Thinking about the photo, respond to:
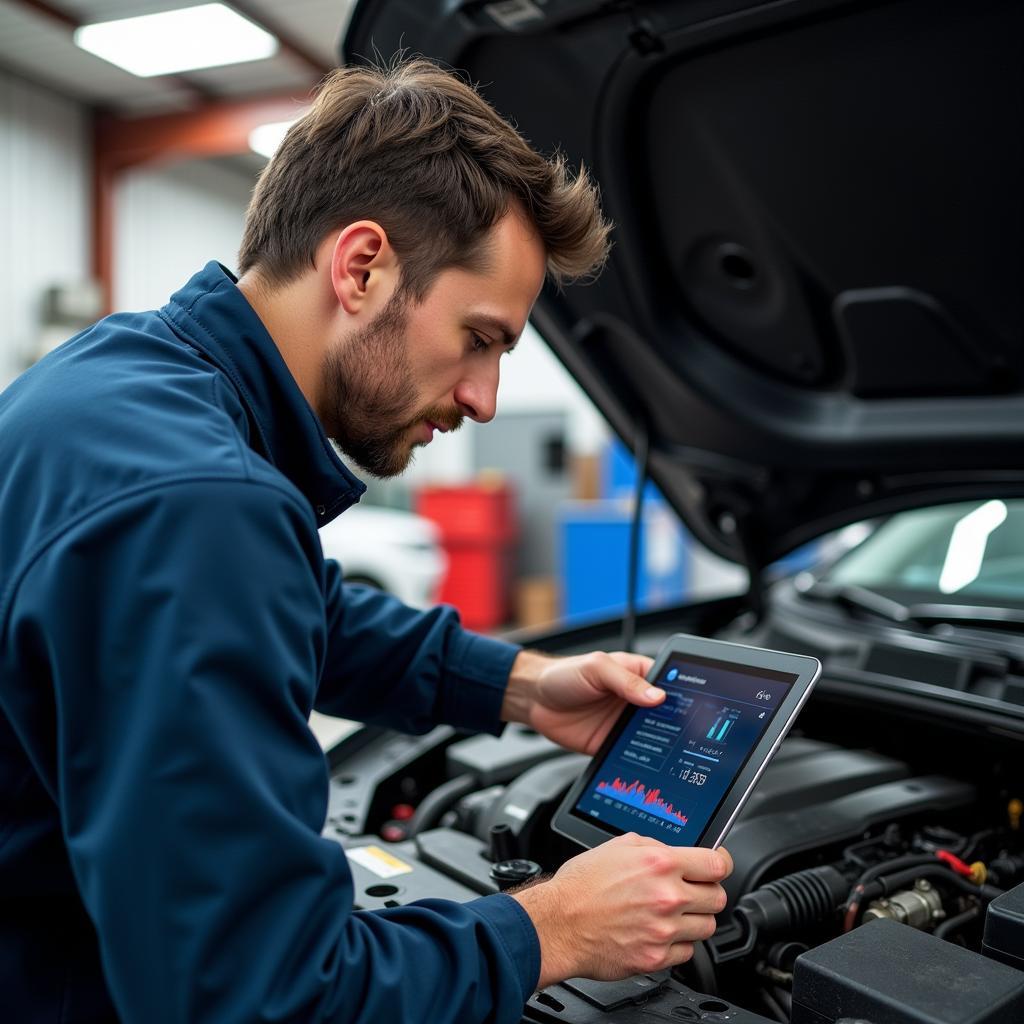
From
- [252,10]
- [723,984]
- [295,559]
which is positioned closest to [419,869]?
[723,984]

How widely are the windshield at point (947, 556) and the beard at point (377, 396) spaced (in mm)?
1052

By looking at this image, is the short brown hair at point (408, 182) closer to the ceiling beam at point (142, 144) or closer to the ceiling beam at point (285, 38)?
the ceiling beam at point (285, 38)

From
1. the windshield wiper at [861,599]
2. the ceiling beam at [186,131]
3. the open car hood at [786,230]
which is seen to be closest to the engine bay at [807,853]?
the windshield wiper at [861,599]

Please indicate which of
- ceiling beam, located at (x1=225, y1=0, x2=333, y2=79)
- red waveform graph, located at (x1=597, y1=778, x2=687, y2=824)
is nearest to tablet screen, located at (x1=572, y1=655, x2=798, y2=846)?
red waveform graph, located at (x1=597, y1=778, x2=687, y2=824)

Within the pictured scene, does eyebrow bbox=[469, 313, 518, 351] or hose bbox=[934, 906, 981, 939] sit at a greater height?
eyebrow bbox=[469, 313, 518, 351]

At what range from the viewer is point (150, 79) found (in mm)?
6664

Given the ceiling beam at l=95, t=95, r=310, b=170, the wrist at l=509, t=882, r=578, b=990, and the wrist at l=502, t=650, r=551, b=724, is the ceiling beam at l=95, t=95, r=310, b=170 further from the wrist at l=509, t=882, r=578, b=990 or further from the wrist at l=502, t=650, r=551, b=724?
the wrist at l=509, t=882, r=578, b=990

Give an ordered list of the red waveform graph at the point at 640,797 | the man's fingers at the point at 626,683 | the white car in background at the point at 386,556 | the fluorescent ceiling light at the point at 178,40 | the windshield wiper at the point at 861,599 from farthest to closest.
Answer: the white car in background at the point at 386,556 < the fluorescent ceiling light at the point at 178,40 < the windshield wiper at the point at 861,599 < the man's fingers at the point at 626,683 < the red waveform graph at the point at 640,797

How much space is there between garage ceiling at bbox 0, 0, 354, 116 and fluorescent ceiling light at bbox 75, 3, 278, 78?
0.20 feet

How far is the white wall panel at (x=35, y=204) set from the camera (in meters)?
6.62

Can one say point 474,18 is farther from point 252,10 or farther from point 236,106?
point 236,106

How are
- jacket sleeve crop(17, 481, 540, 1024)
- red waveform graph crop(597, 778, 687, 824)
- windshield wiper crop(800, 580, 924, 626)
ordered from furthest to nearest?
windshield wiper crop(800, 580, 924, 626), red waveform graph crop(597, 778, 687, 824), jacket sleeve crop(17, 481, 540, 1024)

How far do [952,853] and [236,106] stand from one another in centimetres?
680

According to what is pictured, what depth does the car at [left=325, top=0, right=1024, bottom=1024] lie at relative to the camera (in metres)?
1.17
